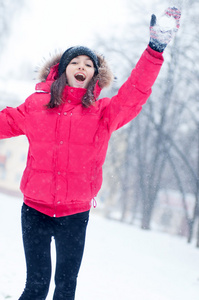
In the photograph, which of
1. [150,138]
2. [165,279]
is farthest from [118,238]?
[150,138]

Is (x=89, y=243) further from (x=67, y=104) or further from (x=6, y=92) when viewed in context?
(x=6, y=92)

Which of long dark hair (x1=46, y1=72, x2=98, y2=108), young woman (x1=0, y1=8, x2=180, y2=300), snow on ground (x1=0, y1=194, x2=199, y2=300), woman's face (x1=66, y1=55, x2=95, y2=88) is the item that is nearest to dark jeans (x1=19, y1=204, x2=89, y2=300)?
young woman (x1=0, y1=8, x2=180, y2=300)

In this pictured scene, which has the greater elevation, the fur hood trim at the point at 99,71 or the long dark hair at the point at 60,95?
the fur hood trim at the point at 99,71

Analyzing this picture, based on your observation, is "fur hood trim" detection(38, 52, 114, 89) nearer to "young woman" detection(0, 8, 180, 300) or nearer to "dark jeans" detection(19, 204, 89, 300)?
"young woman" detection(0, 8, 180, 300)

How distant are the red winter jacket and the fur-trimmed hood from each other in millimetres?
230

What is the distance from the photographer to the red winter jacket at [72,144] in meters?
2.00

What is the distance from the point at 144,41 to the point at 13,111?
35.8 feet

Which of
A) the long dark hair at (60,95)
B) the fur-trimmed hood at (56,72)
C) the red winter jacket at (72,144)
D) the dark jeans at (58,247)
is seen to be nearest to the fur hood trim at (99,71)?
the fur-trimmed hood at (56,72)

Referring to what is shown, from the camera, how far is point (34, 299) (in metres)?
2.06

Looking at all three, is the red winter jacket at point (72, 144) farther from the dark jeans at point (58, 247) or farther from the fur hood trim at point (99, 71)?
the fur hood trim at point (99, 71)

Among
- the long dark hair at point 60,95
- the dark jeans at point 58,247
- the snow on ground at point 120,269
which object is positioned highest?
the long dark hair at point 60,95

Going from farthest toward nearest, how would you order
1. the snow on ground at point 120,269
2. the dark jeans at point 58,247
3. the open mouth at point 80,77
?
the snow on ground at point 120,269
the open mouth at point 80,77
the dark jeans at point 58,247

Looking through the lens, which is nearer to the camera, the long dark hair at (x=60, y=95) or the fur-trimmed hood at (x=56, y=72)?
the long dark hair at (x=60, y=95)

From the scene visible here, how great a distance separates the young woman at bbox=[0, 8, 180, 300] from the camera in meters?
2.01
